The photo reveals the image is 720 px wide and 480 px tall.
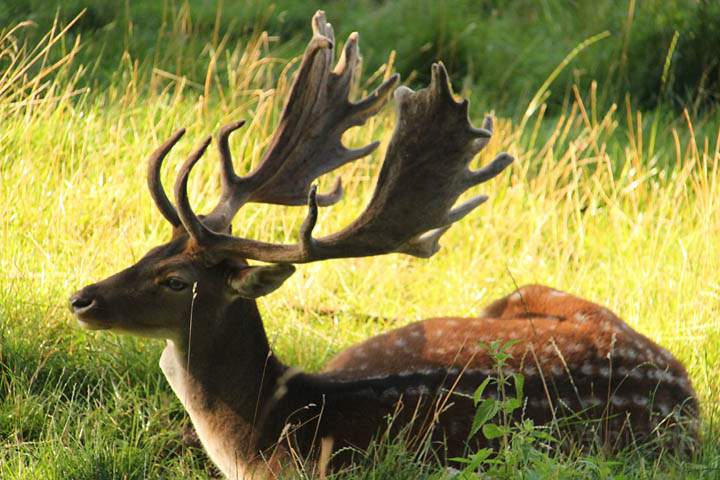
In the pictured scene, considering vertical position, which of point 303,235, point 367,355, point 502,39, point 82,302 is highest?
point 303,235

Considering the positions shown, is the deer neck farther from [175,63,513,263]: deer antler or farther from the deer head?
[175,63,513,263]: deer antler

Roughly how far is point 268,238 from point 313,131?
1614 millimetres

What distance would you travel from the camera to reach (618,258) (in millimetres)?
6590

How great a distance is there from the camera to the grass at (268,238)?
4.62m

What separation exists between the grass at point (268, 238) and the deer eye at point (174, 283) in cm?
56

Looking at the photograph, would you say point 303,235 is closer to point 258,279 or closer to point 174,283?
point 258,279

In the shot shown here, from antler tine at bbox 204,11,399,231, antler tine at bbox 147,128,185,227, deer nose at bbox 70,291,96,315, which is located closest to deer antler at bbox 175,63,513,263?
antler tine at bbox 147,128,185,227

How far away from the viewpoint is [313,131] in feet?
16.1

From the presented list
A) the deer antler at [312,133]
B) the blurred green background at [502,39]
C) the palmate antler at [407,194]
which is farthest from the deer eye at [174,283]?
the blurred green background at [502,39]

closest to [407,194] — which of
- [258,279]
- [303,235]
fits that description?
[303,235]

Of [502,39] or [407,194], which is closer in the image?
[407,194]

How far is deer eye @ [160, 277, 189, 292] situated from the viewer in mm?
4289

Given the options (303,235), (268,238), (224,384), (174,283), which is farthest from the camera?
(268,238)

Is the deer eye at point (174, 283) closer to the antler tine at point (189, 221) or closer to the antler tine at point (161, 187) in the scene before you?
the antler tine at point (189, 221)
